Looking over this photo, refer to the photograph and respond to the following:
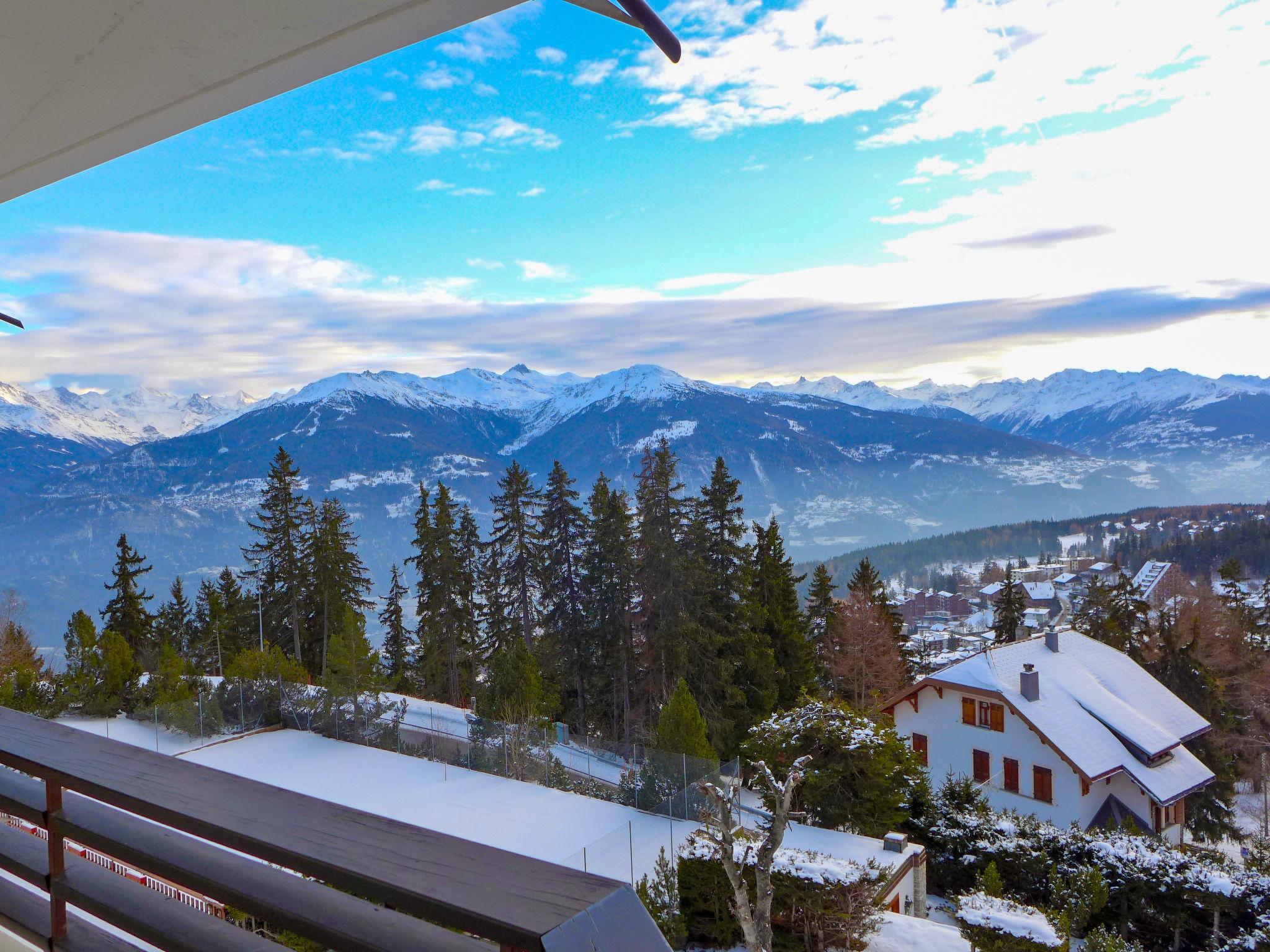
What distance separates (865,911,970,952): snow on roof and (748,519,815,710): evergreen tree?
1399 centimetres

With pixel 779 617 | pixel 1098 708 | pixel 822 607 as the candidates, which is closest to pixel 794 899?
pixel 1098 708

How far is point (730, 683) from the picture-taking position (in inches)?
915

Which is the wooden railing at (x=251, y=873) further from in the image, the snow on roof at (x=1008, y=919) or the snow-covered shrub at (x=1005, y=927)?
the snow on roof at (x=1008, y=919)

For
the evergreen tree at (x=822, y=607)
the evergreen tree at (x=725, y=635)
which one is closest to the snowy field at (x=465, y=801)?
the evergreen tree at (x=725, y=635)

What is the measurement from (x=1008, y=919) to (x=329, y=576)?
26799 mm

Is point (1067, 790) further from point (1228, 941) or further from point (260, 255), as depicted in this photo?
point (260, 255)

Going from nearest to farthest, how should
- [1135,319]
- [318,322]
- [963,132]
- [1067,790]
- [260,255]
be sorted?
1. [963,132]
2. [260,255]
3. [1067,790]
4. [318,322]
5. [1135,319]

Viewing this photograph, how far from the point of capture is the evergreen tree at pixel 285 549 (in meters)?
30.4

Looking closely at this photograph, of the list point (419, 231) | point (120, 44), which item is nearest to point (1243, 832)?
point (419, 231)

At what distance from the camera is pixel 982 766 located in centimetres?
2147

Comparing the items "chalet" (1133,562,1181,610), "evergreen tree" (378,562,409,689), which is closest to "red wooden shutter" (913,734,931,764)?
"chalet" (1133,562,1181,610)

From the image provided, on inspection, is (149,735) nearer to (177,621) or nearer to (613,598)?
(613,598)

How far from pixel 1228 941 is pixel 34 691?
27.3 meters

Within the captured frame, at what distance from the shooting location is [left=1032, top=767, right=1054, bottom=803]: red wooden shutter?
19.7m
